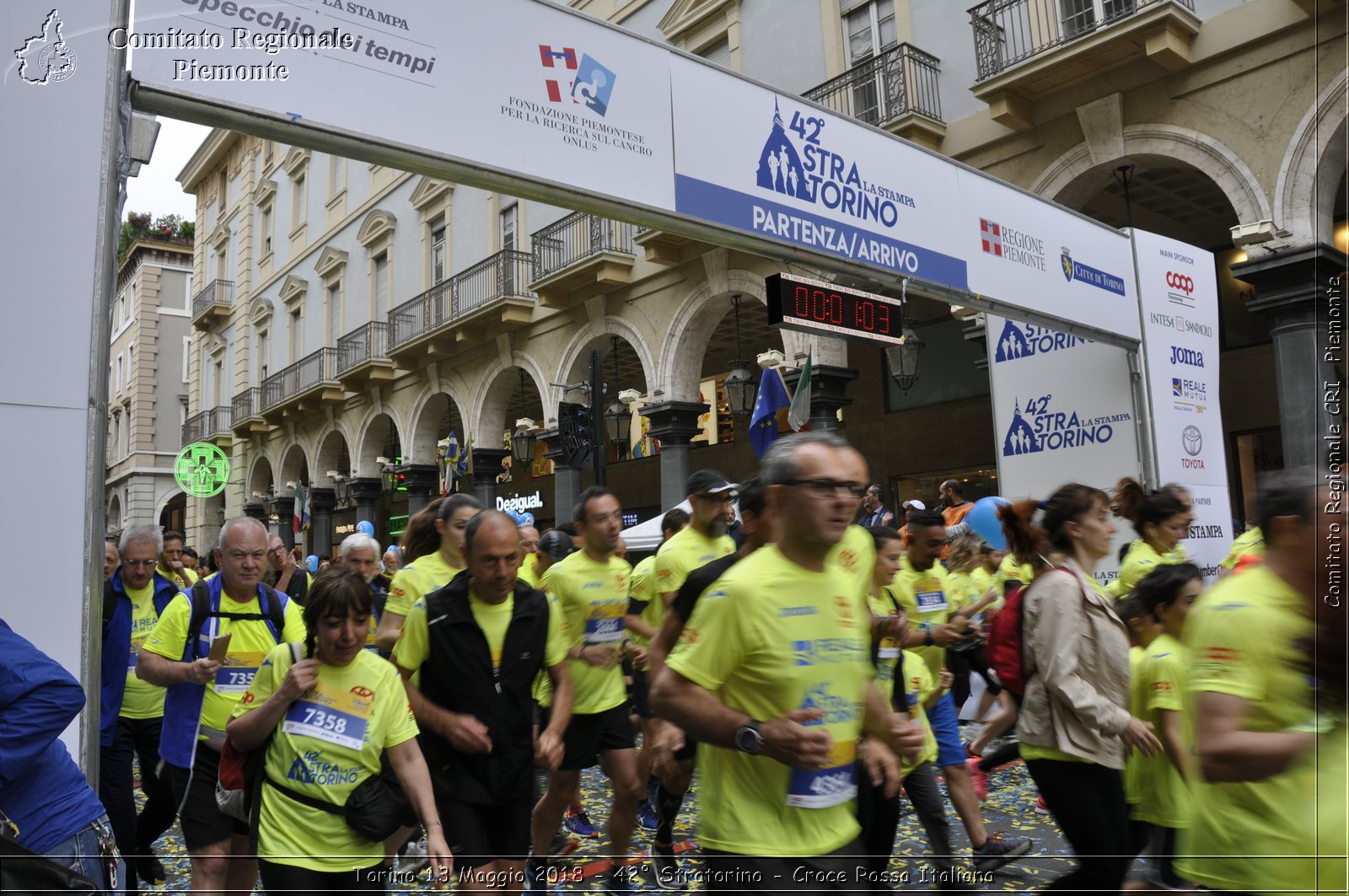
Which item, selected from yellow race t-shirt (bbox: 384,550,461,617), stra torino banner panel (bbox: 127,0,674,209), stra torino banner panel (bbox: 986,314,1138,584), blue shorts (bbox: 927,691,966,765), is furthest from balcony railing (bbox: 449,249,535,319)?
blue shorts (bbox: 927,691,966,765)

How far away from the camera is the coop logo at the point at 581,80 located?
5.95 meters

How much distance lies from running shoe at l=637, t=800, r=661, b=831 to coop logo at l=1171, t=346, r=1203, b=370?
7568mm

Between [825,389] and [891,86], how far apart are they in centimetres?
484

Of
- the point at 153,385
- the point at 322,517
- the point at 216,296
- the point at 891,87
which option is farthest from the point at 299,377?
the point at 891,87

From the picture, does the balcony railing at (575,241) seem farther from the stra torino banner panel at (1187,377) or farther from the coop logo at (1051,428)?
the stra torino banner panel at (1187,377)

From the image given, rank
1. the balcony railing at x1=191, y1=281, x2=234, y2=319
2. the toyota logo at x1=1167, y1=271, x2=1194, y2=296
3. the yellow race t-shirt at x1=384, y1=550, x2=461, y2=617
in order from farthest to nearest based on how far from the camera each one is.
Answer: the balcony railing at x1=191, y1=281, x2=234, y2=319
the toyota logo at x1=1167, y1=271, x2=1194, y2=296
the yellow race t-shirt at x1=384, y1=550, x2=461, y2=617

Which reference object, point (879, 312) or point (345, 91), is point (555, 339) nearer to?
point (879, 312)

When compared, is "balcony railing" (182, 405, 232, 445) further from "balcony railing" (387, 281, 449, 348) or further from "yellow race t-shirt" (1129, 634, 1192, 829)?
"yellow race t-shirt" (1129, 634, 1192, 829)

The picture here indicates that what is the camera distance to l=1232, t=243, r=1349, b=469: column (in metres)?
11.3

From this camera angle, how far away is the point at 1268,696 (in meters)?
2.34

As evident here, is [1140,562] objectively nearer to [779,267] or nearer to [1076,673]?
[1076,673]

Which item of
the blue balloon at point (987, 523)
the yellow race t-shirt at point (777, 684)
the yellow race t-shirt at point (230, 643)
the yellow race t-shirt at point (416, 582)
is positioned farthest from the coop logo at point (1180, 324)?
the yellow race t-shirt at point (230, 643)

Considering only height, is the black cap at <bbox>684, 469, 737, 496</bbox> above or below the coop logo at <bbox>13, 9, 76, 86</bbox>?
below

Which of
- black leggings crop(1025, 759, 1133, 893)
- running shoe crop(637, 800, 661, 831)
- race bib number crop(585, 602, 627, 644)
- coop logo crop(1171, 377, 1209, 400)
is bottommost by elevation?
running shoe crop(637, 800, 661, 831)
